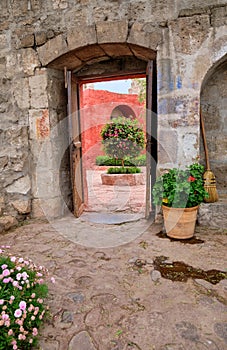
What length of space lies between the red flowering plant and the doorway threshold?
32.5 inches

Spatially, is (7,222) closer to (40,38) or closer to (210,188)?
(40,38)

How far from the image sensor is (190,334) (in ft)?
4.60

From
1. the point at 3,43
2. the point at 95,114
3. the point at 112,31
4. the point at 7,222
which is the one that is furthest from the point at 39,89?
the point at 95,114

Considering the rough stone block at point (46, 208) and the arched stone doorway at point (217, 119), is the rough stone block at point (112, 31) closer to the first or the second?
the arched stone doorway at point (217, 119)

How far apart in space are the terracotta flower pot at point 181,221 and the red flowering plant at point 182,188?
0.05m

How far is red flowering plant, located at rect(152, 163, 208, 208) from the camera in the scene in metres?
2.64

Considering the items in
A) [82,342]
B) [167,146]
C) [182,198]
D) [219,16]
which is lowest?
[82,342]

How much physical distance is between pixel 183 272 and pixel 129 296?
0.51m

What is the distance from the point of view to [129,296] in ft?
5.80

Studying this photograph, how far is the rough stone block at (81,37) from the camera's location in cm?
293

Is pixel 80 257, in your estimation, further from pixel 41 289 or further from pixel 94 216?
pixel 94 216

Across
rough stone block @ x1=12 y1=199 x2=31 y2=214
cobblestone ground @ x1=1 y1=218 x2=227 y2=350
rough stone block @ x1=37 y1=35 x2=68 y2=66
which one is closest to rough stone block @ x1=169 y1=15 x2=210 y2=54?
rough stone block @ x1=37 y1=35 x2=68 y2=66

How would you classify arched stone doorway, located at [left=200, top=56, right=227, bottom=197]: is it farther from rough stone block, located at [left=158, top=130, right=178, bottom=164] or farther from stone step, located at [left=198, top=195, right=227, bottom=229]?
rough stone block, located at [left=158, top=130, right=178, bottom=164]

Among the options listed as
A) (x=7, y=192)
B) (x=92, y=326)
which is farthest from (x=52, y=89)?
(x=92, y=326)
